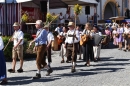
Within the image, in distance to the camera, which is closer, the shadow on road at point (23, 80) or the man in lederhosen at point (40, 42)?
the shadow on road at point (23, 80)

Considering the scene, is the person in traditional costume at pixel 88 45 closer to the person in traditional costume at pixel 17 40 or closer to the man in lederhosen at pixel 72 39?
the man in lederhosen at pixel 72 39

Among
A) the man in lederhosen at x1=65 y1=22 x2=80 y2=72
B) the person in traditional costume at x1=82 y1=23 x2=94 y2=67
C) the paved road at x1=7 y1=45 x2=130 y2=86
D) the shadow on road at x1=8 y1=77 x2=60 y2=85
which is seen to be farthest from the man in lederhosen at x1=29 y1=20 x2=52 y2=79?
the person in traditional costume at x1=82 y1=23 x2=94 y2=67

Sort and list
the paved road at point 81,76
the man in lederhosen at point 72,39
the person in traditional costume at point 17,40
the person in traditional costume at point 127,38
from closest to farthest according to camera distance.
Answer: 1. the paved road at point 81,76
2. the person in traditional costume at point 17,40
3. the man in lederhosen at point 72,39
4. the person in traditional costume at point 127,38

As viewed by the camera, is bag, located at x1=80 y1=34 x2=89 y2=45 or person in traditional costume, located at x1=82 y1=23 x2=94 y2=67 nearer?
bag, located at x1=80 y1=34 x2=89 y2=45

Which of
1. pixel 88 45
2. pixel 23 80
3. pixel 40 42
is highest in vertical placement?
pixel 40 42

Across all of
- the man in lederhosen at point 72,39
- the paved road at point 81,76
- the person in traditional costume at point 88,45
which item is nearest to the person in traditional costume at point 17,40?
the paved road at point 81,76

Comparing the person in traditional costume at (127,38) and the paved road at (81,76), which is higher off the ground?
the person in traditional costume at (127,38)

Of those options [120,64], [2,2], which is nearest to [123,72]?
[120,64]

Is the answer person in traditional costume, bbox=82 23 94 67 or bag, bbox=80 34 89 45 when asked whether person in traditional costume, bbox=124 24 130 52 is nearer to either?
person in traditional costume, bbox=82 23 94 67

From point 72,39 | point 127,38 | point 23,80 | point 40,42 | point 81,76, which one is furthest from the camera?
point 127,38

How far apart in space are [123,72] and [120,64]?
6.65 feet

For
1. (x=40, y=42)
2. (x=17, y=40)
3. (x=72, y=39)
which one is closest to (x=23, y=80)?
(x=40, y=42)

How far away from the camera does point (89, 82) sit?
29.6 feet

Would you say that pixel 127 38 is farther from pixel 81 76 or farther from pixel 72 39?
pixel 81 76
